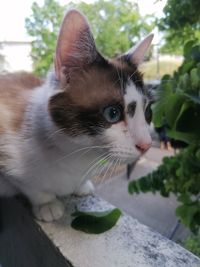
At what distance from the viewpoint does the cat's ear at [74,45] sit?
0.41m

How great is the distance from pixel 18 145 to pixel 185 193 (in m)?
0.30

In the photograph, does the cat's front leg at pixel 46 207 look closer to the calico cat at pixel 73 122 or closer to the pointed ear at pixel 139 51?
the calico cat at pixel 73 122

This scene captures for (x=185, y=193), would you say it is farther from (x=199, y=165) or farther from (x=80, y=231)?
(x=80, y=231)

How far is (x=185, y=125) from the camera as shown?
476 millimetres

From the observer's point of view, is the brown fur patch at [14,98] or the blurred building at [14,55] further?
the blurred building at [14,55]

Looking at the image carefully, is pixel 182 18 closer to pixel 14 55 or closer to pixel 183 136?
pixel 183 136

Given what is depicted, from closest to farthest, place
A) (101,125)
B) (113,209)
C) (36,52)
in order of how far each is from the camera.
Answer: (101,125)
(113,209)
(36,52)

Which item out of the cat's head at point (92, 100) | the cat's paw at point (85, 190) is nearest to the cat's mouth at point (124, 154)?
the cat's head at point (92, 100)

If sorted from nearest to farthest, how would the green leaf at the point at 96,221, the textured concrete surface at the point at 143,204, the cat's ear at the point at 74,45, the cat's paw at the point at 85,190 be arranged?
the cat's ear at the point at 74,45 < the green leaf at the point at 96,221 < the cat's paw at the point at 85,190 < the textured concrete surface at the point at 143,204

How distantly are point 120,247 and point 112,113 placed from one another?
205 millimetres

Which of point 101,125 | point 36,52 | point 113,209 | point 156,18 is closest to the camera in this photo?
point 101,125

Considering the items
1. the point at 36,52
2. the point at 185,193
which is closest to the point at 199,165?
the point at 185,193

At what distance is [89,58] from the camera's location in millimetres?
458

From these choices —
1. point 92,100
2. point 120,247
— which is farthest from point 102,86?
point 120,247
